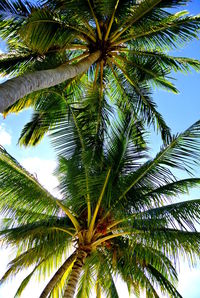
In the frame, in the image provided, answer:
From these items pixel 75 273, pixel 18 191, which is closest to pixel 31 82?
pixel 18 191

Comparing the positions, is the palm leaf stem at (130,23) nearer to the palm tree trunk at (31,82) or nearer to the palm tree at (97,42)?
the palm tree at (97,42)

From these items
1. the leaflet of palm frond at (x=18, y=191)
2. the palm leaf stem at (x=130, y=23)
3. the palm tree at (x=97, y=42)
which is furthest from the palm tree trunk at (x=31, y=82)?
the leaflet of palm frond at (x=18, y=191)

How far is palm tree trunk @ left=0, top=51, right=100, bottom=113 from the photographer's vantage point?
4375mm

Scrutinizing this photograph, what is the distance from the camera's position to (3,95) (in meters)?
4.27

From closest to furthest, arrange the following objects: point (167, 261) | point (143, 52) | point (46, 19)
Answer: point (167, 261) → point (46, 19) → point (143, 52)

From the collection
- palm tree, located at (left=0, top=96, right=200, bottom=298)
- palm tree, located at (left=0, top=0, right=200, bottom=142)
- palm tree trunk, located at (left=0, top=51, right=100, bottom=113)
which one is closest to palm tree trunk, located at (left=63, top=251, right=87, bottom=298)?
palm tree, located at (left=0, top=96, right=200, bottom=298)

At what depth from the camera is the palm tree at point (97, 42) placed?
22.9 ft

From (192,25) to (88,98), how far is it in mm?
2981

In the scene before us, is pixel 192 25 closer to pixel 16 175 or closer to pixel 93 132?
pixel 93 132

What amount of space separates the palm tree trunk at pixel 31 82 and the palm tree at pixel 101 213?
50.0 inches

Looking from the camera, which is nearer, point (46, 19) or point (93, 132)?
point (46, 19)

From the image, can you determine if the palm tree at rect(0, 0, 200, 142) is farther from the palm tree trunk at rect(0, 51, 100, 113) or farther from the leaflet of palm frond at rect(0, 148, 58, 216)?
the leaflet of palm frond at rect(0, 148, 58, 216)

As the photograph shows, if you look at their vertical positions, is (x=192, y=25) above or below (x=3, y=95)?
above

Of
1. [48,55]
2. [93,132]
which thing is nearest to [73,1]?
[48,55]
